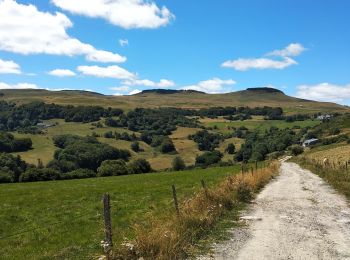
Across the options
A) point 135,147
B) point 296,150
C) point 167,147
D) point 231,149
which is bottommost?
point 135,147

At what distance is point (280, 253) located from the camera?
12.3 meters

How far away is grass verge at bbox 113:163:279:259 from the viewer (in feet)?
36.9

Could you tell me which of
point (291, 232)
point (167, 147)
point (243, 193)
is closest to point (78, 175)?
point (243, 193)

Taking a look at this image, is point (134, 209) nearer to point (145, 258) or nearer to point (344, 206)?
point (344, 206)

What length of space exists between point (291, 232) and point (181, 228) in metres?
3.95

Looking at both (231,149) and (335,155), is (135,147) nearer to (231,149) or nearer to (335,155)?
(231,149)

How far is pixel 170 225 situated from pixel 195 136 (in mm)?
169366

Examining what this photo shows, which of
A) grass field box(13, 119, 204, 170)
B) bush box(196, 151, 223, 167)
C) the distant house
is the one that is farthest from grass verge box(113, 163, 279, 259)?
the distant house

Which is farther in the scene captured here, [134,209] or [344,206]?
[134,209]

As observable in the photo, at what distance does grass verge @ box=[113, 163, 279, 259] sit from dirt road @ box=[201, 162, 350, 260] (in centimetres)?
88

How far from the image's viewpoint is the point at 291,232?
1527 cm

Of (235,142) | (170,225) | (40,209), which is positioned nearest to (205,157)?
(235,142)

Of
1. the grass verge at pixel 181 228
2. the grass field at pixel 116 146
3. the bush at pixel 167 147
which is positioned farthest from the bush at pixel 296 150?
the grass verge at pixel 181 228

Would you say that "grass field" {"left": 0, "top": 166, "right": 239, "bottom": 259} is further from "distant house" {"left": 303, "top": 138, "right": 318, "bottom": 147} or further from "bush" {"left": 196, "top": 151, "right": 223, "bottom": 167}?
"distant house" {"left": 303, "top": 138, "right": 318, "bottom": 147}
